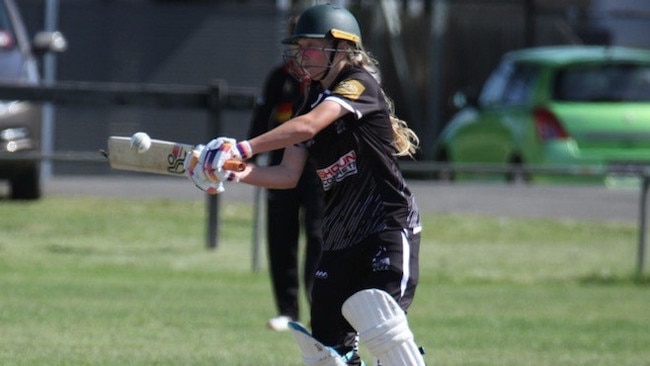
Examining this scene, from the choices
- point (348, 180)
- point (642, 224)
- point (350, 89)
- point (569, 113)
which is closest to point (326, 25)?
point (350, 89)

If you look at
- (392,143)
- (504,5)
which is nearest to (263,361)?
(392,143)

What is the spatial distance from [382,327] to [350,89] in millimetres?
1032

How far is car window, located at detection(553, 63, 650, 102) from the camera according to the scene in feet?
51.9

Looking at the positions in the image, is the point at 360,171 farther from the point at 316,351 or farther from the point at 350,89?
the point at 316,351

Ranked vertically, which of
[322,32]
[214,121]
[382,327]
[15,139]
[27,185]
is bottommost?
[27,185]

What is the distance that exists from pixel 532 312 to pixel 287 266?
7.98ft

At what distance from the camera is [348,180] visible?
6.04 meters

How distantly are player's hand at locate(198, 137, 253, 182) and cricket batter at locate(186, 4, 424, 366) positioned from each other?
35 cm

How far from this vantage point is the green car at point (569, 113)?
1547 cm

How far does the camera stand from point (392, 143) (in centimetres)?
613

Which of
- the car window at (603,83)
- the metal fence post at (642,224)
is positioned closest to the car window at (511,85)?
the car window at (603,83)

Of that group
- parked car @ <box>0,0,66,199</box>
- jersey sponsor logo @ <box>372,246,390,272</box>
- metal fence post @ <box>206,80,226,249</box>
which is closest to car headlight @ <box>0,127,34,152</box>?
parked car @ <box>0,0,66,199</box>

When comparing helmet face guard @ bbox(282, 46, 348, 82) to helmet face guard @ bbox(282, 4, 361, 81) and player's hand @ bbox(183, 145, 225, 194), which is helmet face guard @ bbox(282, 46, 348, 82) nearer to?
helmet face guard @ bbox(282, 4, 361, 81)

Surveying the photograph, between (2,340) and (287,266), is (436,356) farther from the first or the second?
(2,340)
